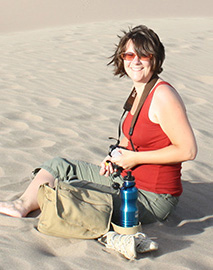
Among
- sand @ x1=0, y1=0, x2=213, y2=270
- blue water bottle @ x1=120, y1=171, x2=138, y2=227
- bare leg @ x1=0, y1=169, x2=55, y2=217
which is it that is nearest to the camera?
sand @ x1=0, y1=0, x2=213, y2=270

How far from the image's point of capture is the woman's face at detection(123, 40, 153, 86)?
3.34 m

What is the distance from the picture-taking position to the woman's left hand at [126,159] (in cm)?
331

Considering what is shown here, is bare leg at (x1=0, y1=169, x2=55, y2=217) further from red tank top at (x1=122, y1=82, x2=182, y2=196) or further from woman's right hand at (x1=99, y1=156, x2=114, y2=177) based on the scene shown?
red tank top at (x1=122, y1=82, x2=182, y2=196)

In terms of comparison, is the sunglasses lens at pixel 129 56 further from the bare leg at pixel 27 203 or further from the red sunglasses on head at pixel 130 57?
the bare leg at pixel 27 203

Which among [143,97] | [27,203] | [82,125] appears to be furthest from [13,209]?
[82,125]

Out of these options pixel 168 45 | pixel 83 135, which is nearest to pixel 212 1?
pixel 168 45

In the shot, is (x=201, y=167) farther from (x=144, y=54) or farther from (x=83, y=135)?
(x=144, y=54)

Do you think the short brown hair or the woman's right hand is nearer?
the short brown hair

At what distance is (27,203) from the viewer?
11.3 feet

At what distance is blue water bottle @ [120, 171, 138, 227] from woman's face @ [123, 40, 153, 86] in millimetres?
690

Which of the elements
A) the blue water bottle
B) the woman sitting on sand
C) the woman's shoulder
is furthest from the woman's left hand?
the woman's shoulder

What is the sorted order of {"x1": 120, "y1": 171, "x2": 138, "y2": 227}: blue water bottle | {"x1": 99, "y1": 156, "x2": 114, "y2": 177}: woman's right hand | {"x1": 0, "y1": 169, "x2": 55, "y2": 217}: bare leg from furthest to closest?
{"x1": 99, "y1": 156, "x2": 114, "y2": 177}: woman's right hand → {"x1": 0, "y1": 169, "x2": 55, "y2": 217}: bare leg → {"x1": 120, "y1": 171, "x2": 138, "y2": 227}: blue water bottle

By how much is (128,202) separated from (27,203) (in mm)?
757

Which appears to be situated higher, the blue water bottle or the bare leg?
the blue water bottle
